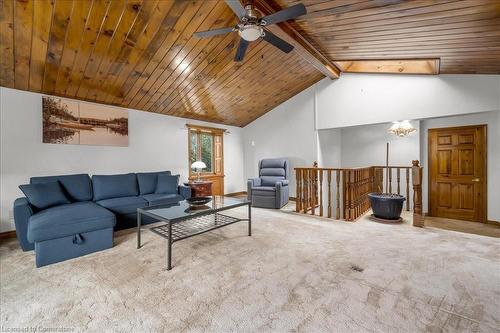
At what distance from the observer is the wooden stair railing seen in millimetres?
3705

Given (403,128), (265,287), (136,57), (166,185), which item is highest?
(136,57)

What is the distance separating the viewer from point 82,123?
3986 mm

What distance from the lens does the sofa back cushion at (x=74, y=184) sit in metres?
3.33

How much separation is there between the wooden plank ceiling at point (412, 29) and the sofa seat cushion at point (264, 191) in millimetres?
2807

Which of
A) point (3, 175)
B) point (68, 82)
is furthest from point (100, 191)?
point (68, 82)

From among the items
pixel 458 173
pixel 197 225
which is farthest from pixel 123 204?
pixel 458 173

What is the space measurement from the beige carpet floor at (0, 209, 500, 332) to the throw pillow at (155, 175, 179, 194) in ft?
4.48

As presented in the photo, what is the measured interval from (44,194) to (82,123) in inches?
60.0

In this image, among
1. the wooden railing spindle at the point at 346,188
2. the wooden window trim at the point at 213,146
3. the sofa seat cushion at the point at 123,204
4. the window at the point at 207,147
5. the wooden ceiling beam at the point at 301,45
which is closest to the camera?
the wooden ceiling beam at the point at 301,45

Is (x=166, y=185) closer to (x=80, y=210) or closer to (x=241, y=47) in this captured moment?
(x=80, y=210)

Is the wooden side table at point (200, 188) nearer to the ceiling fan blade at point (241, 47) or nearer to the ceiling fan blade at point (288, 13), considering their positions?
the ceiling fan blade at point (241, 47)

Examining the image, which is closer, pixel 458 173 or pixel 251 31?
pixel 251 31

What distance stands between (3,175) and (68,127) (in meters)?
1.09

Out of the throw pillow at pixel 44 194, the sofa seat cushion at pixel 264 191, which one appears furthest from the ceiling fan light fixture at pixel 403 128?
the throw pillow at pixel 44 194
